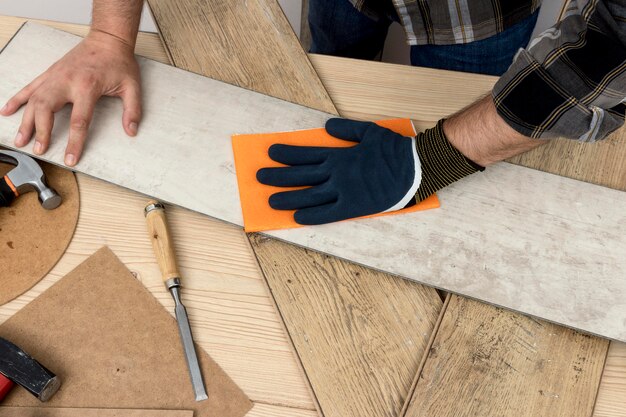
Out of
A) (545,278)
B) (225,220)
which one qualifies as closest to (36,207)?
(225,220)

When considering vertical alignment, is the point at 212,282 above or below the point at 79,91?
below

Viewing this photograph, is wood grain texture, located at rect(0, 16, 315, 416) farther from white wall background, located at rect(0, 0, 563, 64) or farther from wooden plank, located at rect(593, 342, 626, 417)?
Result: white wall background, located at rect(0, 0, 563, 64)

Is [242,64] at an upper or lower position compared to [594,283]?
upper

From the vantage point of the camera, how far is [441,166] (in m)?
0.98

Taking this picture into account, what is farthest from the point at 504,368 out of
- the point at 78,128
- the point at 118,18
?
the point at 118,18

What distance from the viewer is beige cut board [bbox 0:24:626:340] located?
0.91 metres

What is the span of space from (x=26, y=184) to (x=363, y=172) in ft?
1.96

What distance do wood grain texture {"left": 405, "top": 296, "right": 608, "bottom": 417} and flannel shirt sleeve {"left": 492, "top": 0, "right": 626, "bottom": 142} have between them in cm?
32

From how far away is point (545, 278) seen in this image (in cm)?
92

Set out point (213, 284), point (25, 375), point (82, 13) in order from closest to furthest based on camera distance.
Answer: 1. point (25, 375)
2. point (213, 284)
3. point (82, 13)

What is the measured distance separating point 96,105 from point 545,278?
90cm

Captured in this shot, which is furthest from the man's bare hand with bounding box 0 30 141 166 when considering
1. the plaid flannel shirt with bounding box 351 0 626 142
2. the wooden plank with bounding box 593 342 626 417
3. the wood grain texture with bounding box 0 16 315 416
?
the wooden plank with bounding box 593 342 626 417

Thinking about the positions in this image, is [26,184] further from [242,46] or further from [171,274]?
[242,46]

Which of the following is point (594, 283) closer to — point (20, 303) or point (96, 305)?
point (96, 305)
